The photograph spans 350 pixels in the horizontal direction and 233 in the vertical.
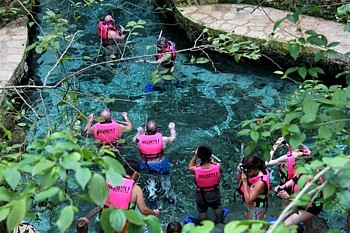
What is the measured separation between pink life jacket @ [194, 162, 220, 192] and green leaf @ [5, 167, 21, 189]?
159 inches

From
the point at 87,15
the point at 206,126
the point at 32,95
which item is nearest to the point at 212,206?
the point at 206,126

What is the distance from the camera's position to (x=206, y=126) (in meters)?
9.46

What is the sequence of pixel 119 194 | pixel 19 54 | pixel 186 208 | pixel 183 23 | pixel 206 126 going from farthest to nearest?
1. pixel 183 23
2. pixel 19 54
3. pixel 206 126
4. pixel 186 208
5. pixel 119 194

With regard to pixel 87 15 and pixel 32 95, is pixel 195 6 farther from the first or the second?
pixel 32 95

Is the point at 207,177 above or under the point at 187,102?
above

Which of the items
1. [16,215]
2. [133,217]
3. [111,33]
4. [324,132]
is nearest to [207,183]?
[324,132]

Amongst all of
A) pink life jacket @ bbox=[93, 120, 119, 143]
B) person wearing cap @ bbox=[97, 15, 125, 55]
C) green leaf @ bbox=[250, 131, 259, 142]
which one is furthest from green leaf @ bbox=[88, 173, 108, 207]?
person wearing cap @ bbox=[97, 15, 125, 55]

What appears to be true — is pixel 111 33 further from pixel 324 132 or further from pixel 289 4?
pixel 324 132

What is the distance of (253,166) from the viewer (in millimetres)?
5898

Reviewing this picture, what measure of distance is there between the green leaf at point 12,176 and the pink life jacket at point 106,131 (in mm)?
4818

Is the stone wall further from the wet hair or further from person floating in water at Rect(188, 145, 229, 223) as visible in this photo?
the wet hair

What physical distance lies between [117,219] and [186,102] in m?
7.72

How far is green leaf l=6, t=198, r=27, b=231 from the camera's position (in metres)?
2.46

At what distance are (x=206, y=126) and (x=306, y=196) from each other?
677 cm
